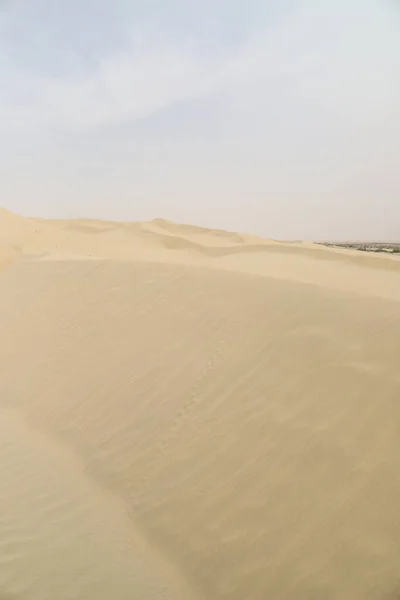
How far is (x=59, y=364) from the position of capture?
19.1 feet

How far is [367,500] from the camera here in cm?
279

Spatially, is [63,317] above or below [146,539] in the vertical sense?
above

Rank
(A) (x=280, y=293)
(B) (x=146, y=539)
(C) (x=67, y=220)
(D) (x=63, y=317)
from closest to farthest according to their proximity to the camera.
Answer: (B) (x=146, y=539), (A) (x=280, y=293), (D) (x=63, y=317), (C) (x=67, y=220)

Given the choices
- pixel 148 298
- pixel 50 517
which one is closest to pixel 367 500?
pixel 50 517

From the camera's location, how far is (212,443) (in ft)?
11.9

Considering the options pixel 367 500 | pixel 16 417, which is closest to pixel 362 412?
pixel 367 500

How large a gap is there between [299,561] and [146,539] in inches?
42.4

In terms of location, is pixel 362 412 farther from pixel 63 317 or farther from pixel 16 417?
pixel 63 317

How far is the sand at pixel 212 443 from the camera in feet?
9.07

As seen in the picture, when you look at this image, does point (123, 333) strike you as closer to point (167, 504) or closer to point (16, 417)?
point (16, 417)

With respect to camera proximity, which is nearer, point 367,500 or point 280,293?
point 367,500

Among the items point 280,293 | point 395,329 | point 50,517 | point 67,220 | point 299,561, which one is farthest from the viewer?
point 67,220

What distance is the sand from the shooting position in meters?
2.77

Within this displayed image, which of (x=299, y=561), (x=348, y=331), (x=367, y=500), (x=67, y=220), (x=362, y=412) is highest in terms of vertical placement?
(x=67, y=220)
